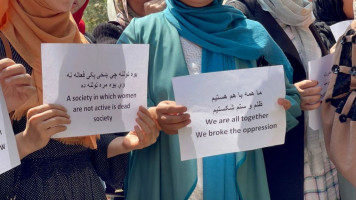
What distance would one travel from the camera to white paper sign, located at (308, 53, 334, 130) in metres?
2.47

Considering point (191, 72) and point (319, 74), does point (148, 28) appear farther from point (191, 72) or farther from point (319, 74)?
point (319, 74)

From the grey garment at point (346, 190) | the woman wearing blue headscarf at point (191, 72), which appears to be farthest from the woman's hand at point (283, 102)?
the grey garment at point (346, 190)

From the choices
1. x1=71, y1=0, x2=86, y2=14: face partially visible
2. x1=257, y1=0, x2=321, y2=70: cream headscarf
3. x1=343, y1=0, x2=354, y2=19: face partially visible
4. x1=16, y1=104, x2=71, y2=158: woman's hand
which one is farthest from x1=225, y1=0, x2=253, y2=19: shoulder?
x1=16, y1=104, x2=71, y2=158: woman's hand

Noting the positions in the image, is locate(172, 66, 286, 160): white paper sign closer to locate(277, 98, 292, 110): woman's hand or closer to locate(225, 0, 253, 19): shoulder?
locate(277, 98, 292, 110): woman's hand

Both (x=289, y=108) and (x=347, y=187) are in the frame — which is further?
(x=347, y=187)

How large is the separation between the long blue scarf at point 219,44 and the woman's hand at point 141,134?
29cm

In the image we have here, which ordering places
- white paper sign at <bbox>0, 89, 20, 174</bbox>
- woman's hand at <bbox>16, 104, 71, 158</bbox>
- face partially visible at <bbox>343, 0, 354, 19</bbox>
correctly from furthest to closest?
face partially visible at <bbox>343, 0, 354, 19</bbox>
woman's hand at <bbox>16, 104, 71, 158</bbox>
white paper sign at <bbox>0, 89, 20, 174</bbox>

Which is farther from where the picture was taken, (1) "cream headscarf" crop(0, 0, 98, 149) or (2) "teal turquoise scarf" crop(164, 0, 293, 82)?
(2) "teal turquoise scarf" crop(164, 0, 293, 82)

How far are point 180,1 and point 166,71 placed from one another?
12.7 inches

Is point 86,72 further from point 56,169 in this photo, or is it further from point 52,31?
point 56,169

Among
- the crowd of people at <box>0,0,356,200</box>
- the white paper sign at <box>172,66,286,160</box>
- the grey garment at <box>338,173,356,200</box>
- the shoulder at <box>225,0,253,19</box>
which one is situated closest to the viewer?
the crowd of people at <box>0,0,356,200</box>

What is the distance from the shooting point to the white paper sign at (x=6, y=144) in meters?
1.72

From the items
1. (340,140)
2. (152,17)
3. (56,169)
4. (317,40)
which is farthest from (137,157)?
(317,40)

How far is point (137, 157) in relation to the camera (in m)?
2.29
